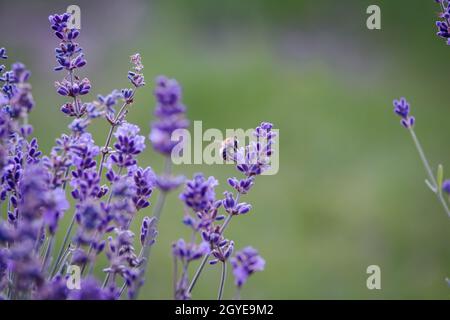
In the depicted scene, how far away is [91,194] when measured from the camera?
835 mm

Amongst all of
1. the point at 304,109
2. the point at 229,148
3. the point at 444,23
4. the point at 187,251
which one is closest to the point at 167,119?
the point at 187,251

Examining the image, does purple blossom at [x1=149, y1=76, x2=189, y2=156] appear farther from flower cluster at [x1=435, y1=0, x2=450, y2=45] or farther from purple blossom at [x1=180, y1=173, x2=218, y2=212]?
flower cluster at [x1=435, y1=0, x2=450, y2=45]

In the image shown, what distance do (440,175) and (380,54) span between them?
153 inches

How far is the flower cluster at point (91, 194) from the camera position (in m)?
0.72

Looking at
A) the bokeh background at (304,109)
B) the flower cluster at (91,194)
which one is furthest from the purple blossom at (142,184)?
the bokeh background at (304,109)

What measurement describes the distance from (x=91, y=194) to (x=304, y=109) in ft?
10.8

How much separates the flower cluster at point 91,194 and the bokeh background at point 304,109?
5.66 ft

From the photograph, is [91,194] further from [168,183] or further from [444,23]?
[444,23]

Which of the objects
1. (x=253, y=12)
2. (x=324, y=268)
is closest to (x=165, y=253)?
(x=324, y=268)

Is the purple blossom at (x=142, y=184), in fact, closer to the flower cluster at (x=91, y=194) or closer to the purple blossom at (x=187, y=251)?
the flower cluster at (x=91, y=194)

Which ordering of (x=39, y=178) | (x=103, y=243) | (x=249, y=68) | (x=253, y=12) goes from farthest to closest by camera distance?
1. (x=253, y=12)
2. (x=249, y=68)
3. (x=103, y=243)
4. (x=39, y=178)
